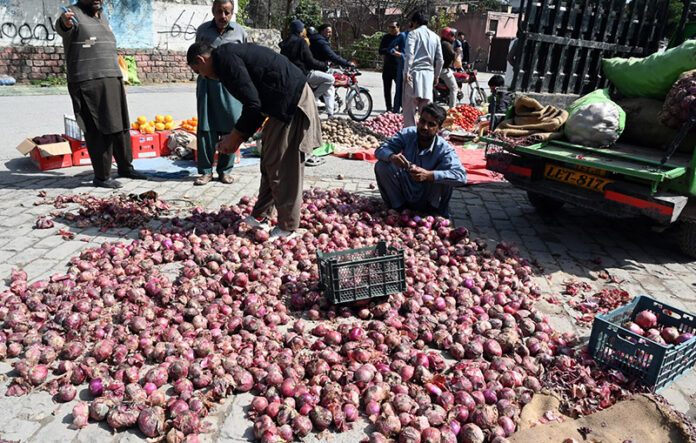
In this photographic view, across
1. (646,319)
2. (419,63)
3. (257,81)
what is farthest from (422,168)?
(419,63)

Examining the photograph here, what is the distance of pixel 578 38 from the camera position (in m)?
6.06

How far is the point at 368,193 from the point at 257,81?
2.61 m

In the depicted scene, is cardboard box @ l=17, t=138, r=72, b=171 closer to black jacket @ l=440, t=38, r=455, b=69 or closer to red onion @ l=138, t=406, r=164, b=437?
red onion @ l=138, t=406, r=164, b=437

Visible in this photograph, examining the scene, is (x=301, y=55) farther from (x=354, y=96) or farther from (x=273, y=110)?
(x=273, y=110)

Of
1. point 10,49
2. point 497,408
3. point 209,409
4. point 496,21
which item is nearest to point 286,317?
point 209,409

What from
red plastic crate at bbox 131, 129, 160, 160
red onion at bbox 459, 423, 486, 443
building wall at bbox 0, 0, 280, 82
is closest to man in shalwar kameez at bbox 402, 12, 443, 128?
red plastic crate at bbox 131, 129, 160, 160

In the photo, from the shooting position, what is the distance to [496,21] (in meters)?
35.7

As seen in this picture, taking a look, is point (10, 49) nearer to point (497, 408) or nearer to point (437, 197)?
point (437, 197)

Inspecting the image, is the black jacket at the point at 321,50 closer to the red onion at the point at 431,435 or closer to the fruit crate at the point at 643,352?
the fruit crate at the point at 643,352

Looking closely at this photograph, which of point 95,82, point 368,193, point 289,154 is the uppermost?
point 95,82

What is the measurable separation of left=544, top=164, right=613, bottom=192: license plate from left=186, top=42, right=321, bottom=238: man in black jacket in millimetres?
2374

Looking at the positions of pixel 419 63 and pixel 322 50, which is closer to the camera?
pixel 419 63

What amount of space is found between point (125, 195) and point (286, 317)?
3.27 m

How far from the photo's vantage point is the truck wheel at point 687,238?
474 centimetres
